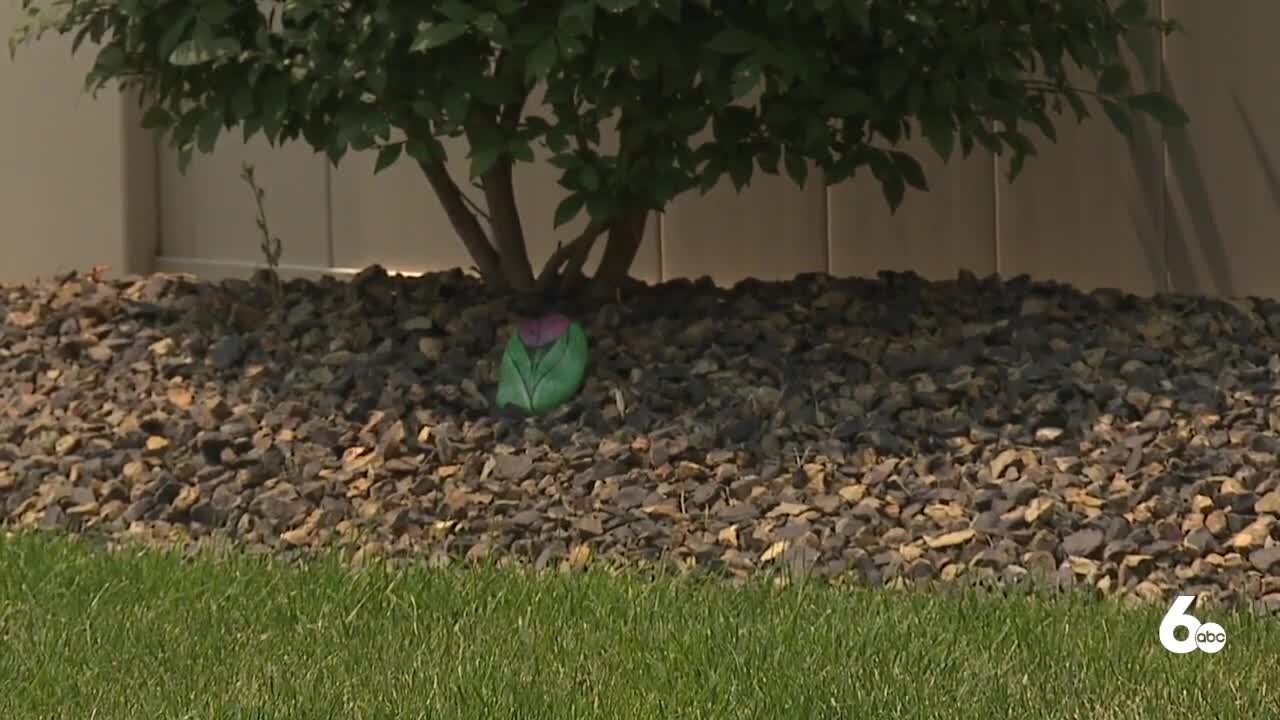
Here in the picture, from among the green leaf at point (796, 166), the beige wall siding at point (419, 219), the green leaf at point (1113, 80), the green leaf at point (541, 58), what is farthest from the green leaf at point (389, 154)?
the green leaf at point (1113, 80)

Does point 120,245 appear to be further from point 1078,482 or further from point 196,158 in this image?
point 1078,482

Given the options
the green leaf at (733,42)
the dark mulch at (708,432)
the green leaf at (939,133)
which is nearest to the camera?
the dark mulch at (708,432)

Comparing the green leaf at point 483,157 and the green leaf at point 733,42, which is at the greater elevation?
the green leaf at point 733,42

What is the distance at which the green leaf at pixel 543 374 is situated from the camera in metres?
5.27

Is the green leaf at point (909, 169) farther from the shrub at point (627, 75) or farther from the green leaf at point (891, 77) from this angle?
the green leaf at point (891, 77)

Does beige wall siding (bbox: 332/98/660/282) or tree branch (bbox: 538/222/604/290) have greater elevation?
beige wall siding (bbox: 332/98/660/282)

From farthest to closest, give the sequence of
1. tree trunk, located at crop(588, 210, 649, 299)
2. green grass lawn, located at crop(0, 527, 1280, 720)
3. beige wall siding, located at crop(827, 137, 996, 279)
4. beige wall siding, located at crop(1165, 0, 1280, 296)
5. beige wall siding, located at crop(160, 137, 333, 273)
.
→ beige wall siding, located at crop(160, 137, 333, 273), beige wall siding, located at crop(827, 137, 996, 279), tree trunk, located at crop(588, 210, 649, 299), beige wall siding, located at crop(1165, 0, 1280, 296), green grass lawn, located at crop(0, 527, 1280, 720)

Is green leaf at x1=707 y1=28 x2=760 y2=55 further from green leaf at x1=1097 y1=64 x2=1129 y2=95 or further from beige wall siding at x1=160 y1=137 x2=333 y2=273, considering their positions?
beige wall siding at x1=160 y1=137 x2=333 y2=273

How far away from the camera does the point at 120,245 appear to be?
7758mm

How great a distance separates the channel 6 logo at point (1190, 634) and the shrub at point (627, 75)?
1818mm

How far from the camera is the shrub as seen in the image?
506cm

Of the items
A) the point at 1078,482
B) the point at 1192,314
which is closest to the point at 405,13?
the point at 1078,482

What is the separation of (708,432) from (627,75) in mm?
996

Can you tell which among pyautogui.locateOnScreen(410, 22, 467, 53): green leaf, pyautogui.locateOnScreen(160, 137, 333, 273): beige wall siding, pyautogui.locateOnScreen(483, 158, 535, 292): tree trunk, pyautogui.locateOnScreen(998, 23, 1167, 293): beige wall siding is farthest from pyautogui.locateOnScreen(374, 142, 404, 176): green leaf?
pyautogui.locateOnScreen(160, 137, 333, 273): beige wall siding
